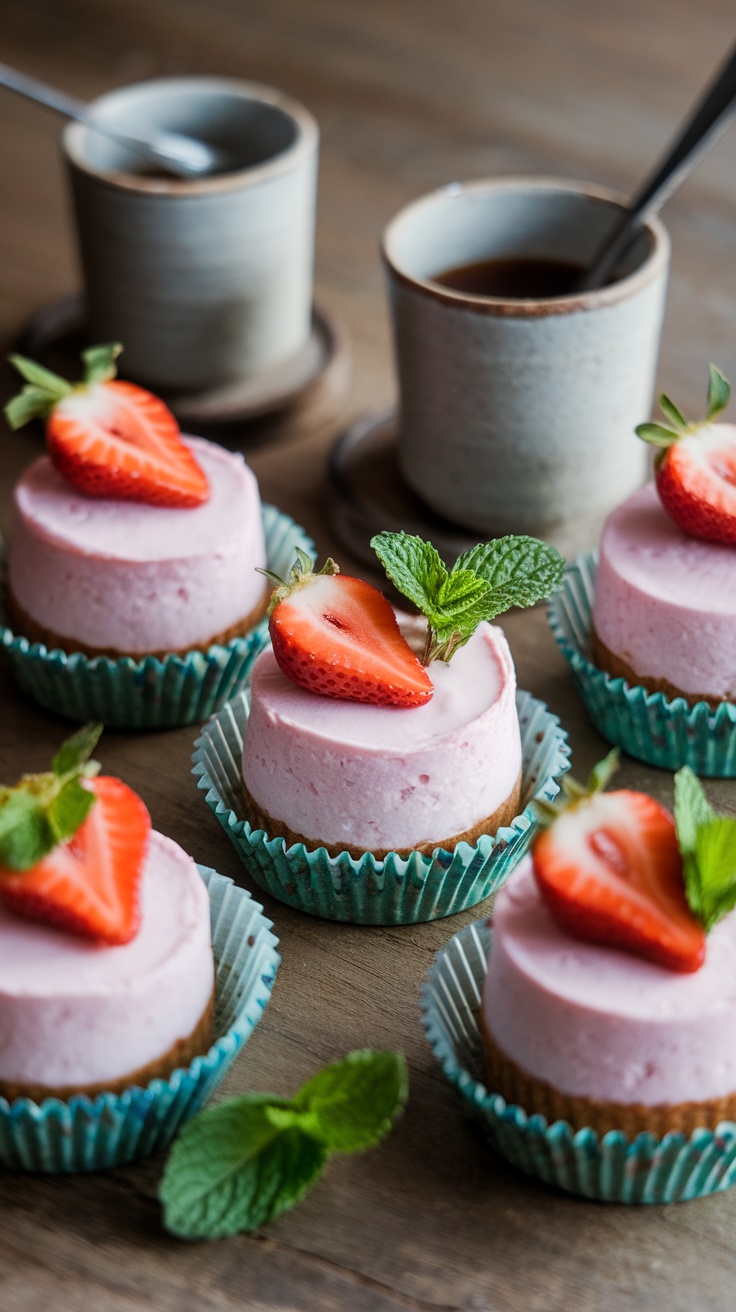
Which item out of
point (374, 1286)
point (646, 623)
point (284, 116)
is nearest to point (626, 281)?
point (646, 623)

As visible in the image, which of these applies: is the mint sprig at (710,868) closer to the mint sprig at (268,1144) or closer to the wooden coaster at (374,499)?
the mint sprig at (268,1144)

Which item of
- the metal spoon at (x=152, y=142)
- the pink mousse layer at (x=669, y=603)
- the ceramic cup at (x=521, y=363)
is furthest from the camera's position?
the metal spoon at (x=152, y=142)

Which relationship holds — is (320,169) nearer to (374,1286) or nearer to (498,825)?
(498,825)

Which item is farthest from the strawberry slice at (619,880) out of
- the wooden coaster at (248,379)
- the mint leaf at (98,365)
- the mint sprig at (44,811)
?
the wooden coaster at (248,379)

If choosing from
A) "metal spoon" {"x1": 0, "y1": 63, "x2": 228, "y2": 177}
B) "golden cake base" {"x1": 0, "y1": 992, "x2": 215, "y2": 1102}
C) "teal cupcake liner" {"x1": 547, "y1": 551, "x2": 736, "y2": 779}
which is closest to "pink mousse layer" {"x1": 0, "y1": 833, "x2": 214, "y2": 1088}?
"golden cake base" {"x1": 0, "y1": 992, "x2": 215, "y2": 1102}

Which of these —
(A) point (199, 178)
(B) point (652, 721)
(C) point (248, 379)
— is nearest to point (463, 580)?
(B) point (652, 721)

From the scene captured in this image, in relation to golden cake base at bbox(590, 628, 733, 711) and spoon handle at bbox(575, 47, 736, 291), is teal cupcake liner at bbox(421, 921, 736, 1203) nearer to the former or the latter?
golden cake base at bbox(590, 628, 733, 711)

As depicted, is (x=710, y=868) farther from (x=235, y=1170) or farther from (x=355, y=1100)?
(x=235, y=1170)
